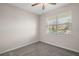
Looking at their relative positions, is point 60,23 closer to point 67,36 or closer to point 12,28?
point 67,36

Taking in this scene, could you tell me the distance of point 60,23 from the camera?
282cm

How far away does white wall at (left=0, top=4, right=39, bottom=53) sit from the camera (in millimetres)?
2014

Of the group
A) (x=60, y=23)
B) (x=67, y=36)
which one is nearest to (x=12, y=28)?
(x=60, y=23)

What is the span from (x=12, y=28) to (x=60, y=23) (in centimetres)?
221

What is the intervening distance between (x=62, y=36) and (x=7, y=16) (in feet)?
8.22

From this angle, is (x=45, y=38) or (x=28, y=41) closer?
(x=28, y=41)

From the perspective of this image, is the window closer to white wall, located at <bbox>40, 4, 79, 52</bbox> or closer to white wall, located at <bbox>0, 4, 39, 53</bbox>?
white wall, located at <bbox>40, 4, 79, 52</bbox>

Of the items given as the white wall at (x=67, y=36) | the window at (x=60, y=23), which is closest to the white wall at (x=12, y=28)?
the white wall at (x=67, y=36)

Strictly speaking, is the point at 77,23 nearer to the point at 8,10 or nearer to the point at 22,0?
the point at 22,0

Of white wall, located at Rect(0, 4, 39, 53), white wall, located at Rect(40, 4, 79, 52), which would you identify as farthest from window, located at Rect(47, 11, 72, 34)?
white wall, located at Rect(0, 4, 39, 53)

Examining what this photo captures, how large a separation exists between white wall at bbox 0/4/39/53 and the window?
1.33m

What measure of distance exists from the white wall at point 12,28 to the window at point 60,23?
1.33 metres

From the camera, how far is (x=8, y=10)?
2.16 metres

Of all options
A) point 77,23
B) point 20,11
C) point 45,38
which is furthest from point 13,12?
point 77,23
